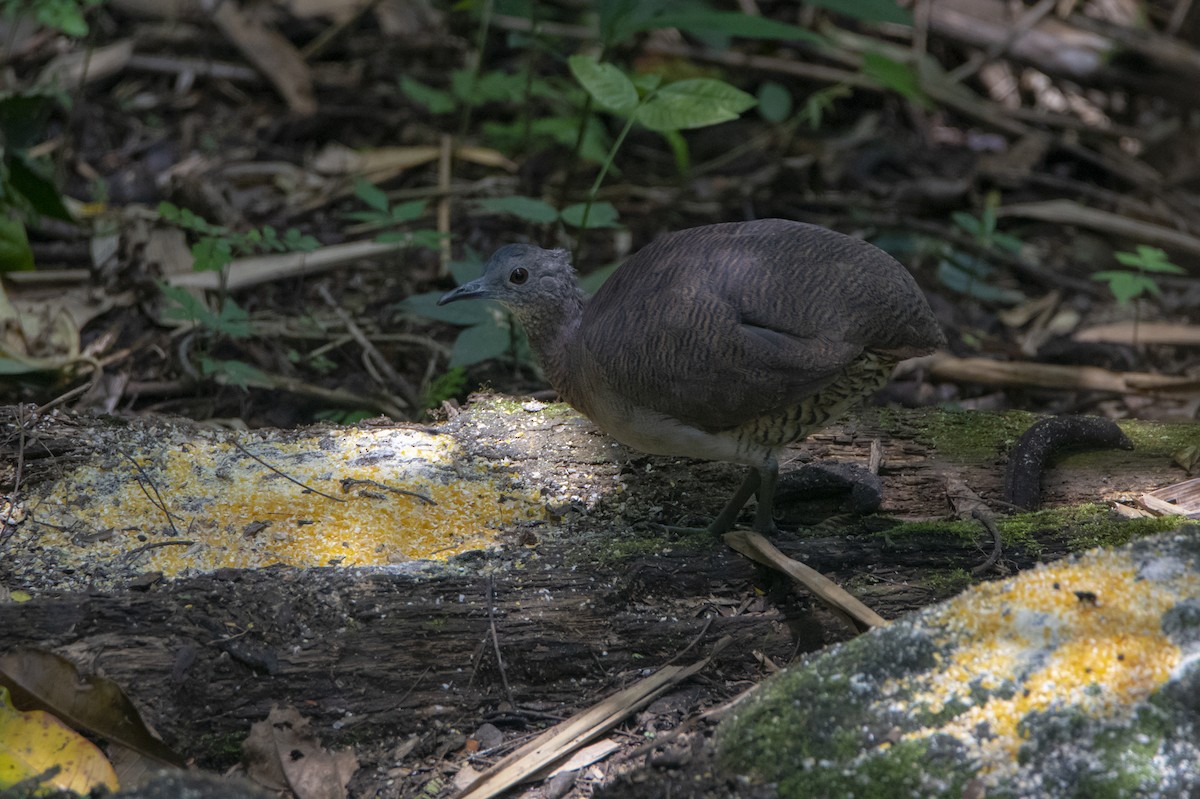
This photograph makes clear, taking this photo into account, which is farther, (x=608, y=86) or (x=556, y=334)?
(x=608, y=86)

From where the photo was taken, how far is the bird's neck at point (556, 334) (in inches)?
155

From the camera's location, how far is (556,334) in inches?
157

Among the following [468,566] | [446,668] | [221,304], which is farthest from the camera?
[221,304]

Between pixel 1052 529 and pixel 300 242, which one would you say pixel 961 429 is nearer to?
pixel 1052 529

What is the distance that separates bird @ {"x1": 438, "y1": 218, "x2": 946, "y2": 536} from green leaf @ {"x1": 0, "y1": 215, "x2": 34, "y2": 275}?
2510 millimetres

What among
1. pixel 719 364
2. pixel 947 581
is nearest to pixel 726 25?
pixel 719 364

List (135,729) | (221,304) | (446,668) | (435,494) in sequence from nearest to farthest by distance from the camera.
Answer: (135,729)
(446,668)
(435,494)
(221,304)

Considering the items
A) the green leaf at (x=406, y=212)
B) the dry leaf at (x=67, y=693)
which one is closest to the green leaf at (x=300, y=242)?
the green leaf at (x=406, y=212)

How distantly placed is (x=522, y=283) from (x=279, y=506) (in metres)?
1.09

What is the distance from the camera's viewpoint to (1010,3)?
312 inches

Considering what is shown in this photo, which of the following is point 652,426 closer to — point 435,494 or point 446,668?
point 435,494

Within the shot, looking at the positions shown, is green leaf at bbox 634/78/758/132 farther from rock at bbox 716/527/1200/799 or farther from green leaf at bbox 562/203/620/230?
rock at bbox 716/527/1200/799

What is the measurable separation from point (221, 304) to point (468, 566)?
7.48 ft

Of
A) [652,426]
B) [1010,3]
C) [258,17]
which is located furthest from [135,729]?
[1010,3]
